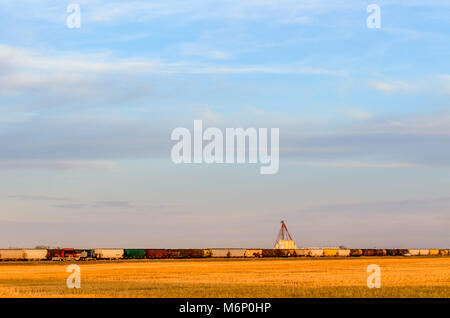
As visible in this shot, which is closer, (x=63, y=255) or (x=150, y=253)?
(x=63, y=255)

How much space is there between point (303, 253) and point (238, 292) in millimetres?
141349

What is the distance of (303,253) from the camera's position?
178 meters

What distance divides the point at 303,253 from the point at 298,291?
140m

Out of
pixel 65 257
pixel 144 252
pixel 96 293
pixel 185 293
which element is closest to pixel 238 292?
pixel 185 293

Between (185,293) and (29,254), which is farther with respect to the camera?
(29,254)

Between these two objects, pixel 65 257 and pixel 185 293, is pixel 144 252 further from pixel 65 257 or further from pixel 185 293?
pixel 185 293
